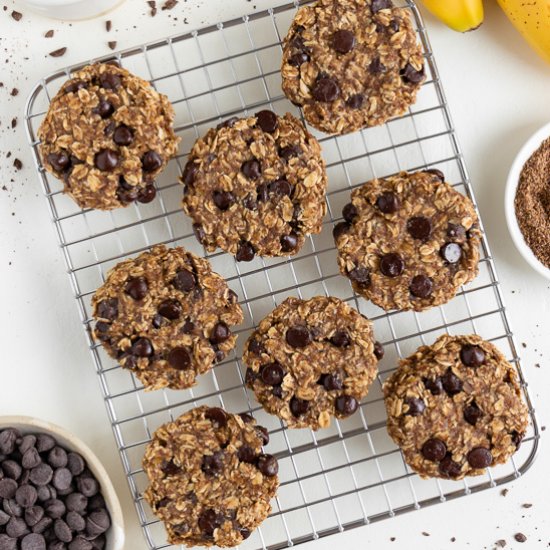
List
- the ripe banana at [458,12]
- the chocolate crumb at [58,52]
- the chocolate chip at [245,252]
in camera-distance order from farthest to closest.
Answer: the chocolate crumb at [58,52]
the ripe banana at [458,12]
the chocolate chip at [245,252]

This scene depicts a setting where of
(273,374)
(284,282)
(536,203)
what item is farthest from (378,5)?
(273,374)

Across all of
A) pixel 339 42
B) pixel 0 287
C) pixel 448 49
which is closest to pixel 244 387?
pixel 0 287

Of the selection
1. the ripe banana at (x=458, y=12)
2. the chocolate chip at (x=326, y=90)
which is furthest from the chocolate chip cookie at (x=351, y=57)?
the ripe banana at (x=458, y=12)

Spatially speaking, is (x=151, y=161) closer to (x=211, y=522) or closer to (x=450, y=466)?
(x=211, y=522)

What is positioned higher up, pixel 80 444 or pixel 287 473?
pixel 80 444

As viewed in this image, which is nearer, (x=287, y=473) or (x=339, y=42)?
(x=339, y=42)

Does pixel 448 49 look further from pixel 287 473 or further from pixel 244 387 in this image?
pixel 287 473

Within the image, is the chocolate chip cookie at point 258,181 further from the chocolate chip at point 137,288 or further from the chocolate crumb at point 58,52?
the chocolate crumb at point 58,52
